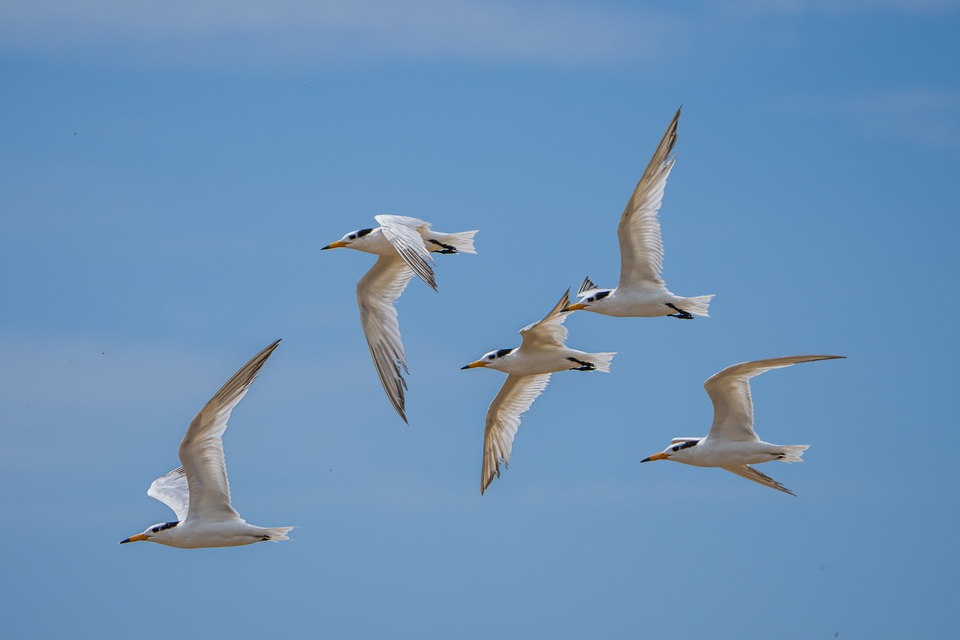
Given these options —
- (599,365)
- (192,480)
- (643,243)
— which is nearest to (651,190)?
(643,243)

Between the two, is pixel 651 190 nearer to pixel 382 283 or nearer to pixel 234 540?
pixel 382 283

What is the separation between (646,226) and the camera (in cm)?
1875

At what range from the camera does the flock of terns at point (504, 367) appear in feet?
57.0


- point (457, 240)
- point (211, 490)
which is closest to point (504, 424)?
point (457, 240)

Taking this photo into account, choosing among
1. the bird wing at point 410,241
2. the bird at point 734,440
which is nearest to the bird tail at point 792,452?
the bird at point 734,440

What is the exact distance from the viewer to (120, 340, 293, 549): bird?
1708cm

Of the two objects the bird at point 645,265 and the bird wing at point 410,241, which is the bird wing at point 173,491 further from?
the bird at point 645,265

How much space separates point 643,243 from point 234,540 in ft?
21.0

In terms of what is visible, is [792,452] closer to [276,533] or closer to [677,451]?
[677,451]

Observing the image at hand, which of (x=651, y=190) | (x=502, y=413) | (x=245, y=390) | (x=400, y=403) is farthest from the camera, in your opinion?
(x=502, y=413)

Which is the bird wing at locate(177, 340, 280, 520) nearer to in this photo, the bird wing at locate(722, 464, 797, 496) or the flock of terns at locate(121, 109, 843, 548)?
the flock of terns at locate(121, 109, 843, 548)

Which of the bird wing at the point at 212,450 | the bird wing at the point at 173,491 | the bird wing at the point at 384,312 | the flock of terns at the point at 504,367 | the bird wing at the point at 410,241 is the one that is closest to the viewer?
the bird wing at the point at 212,450

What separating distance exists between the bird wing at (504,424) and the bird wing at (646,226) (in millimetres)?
3072

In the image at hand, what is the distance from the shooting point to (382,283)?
21.6m
